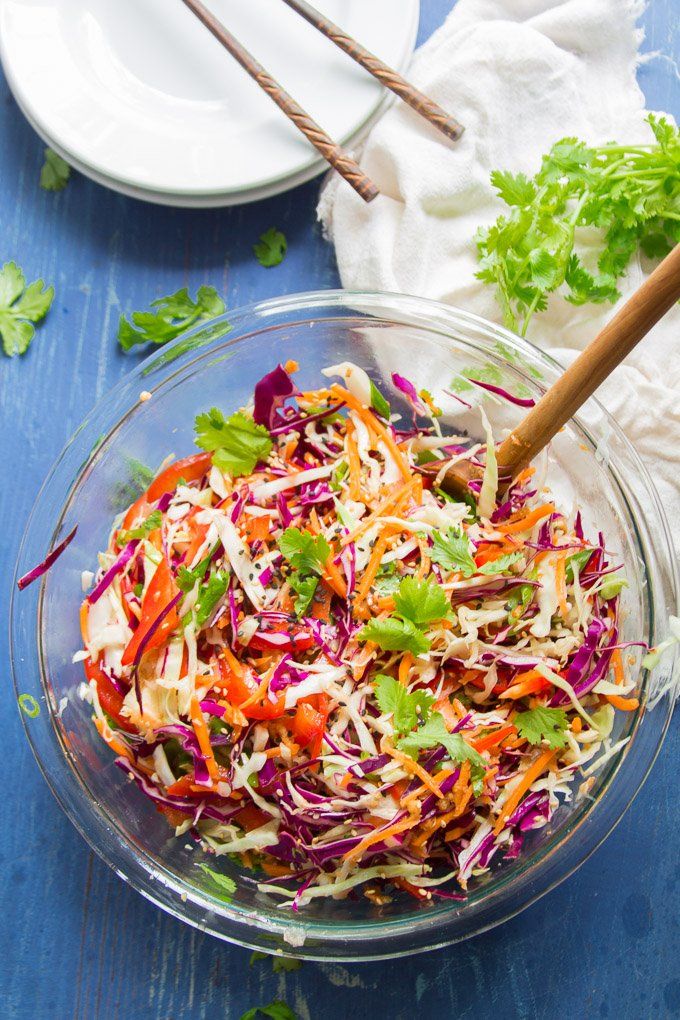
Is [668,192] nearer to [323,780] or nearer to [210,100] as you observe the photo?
[210,100]

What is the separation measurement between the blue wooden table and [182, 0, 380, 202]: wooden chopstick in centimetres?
23

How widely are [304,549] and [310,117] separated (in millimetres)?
1179

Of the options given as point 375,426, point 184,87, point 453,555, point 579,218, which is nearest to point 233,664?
point 453,555

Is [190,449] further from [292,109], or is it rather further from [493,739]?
[493,739]

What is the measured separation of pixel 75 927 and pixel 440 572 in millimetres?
1363

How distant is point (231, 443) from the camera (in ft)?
6.79

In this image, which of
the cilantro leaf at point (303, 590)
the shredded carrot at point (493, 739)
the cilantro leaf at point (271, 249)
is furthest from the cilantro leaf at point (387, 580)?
the cilantro leaf at point (271, 249)

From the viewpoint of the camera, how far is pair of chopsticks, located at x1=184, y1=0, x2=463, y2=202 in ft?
7.43

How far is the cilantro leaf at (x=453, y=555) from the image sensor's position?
6.05ft

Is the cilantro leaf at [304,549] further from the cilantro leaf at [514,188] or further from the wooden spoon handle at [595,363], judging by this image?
the cilantro leaf at [514,188]

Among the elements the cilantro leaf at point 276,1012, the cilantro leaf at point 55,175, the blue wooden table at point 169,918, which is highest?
the cilantro leaf at point 55,175

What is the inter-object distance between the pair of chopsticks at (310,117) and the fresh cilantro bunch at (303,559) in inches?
36.2

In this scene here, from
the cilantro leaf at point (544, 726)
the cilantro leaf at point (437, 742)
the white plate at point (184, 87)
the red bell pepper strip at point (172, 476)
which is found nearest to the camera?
the cilantro leaf at point (437, 742)

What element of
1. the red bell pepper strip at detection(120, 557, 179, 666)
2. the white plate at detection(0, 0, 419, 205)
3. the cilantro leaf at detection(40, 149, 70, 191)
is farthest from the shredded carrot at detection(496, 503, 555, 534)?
the cilantro leaf at detection(40, 149, 70, 191)
